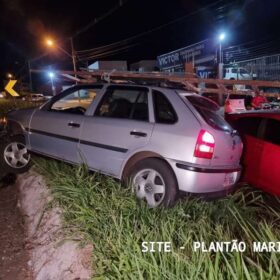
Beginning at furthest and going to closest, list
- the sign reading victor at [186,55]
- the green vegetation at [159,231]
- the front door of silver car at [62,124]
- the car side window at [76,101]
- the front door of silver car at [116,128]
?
the sign reading victor at [186,55] → the car side window at [76,101] → the front door of silver car at [62,124] → the front door of silver car at [116,128] → the green vegetation at [159,231]

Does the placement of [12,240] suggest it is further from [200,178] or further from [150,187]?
Result: [200,178]

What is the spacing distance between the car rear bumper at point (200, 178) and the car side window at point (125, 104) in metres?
0.89

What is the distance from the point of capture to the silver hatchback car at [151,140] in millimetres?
4551

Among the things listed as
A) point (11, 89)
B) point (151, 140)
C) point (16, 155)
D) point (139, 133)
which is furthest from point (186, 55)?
point (151, 140)

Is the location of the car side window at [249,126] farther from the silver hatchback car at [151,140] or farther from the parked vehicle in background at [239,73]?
the parked vehicle in background at [239,73]

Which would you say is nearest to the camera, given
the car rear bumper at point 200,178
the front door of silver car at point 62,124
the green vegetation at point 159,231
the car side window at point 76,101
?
the green vegetation at point 159,231

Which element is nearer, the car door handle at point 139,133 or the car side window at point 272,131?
the car door handle at point 139,133

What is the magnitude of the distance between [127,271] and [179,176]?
1.76 m

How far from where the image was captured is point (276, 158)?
Answer: 5.52m

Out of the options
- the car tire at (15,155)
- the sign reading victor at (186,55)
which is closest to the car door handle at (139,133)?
the car tire at (15,155)

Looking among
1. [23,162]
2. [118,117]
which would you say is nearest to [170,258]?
[118,117]

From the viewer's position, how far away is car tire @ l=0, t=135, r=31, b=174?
22.2 ft

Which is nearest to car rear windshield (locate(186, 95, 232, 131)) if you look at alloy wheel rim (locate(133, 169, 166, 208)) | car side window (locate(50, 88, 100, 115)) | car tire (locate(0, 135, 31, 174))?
alloy wheel rim (locate(133, 169, 166, 208))

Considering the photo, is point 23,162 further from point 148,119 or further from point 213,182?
point 213,182
